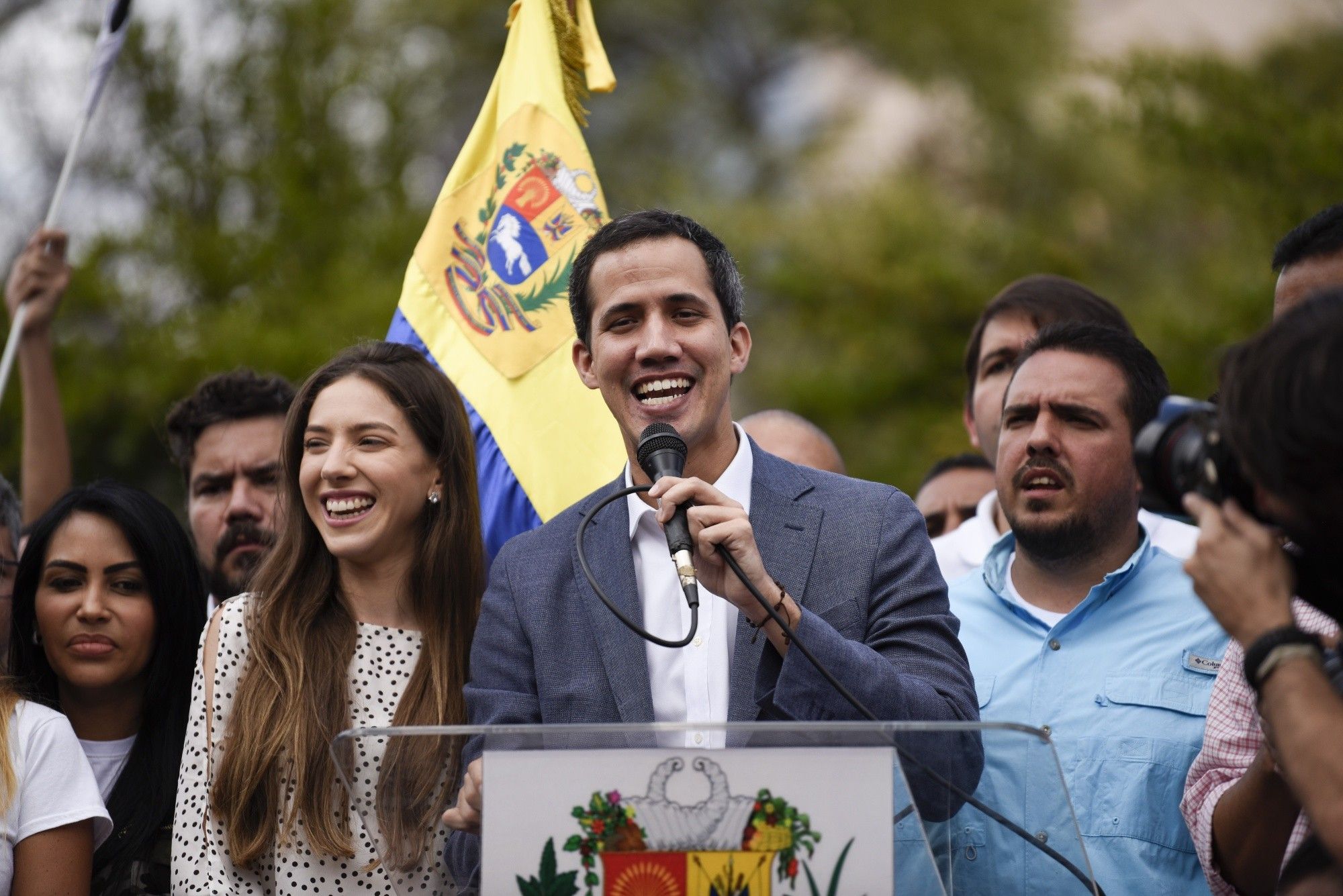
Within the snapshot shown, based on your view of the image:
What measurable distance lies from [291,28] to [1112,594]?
9886 mm

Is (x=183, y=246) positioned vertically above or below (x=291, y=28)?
below

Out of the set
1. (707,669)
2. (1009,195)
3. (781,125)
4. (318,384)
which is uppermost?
(781,125)

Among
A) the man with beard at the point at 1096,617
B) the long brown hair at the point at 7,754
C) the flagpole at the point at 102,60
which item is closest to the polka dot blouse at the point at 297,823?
the long brown hair at the point at 7,754

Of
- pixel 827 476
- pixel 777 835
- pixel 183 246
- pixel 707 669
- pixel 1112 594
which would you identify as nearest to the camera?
pixel 777 835

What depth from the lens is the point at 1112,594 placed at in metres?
3.72

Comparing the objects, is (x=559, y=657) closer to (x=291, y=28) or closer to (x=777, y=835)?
(x=777, y=835)

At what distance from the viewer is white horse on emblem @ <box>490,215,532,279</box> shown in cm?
478

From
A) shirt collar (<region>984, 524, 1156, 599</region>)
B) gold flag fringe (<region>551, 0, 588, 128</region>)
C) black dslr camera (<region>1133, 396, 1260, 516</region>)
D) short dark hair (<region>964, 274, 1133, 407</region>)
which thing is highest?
gold flag fringe (<region>551, 0, 588, 128</region>)

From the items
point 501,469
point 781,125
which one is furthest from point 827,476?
point 781,125

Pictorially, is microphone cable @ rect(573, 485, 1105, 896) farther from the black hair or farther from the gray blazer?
the black hair

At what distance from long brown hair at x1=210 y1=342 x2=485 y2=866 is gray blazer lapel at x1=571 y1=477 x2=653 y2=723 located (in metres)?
0.57

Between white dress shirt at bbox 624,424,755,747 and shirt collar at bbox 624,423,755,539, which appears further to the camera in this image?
shirt collar at bbox 624,423,755,539

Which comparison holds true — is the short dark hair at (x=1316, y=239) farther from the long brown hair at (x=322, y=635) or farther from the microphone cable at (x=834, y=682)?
the long brown hair at (x=322, y=635)

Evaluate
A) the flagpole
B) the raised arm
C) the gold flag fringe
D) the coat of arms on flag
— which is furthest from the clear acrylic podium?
the flagpole
